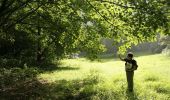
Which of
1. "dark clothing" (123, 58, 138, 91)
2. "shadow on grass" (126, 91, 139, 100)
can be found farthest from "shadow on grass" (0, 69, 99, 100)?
"dark clothing" (123, 58, 138, 91)

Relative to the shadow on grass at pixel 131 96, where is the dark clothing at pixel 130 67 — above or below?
above

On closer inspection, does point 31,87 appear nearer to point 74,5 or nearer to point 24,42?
point 74,5

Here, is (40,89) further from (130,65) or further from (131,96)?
(131,96)

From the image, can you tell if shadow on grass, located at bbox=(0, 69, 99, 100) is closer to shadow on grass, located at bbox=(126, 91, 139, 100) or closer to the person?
shadow on grass, located at bbox=(126, 91, 139, 100)

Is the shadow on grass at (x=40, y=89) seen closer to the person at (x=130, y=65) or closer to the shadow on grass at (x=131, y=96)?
the shadow on grass at (x=131, y=96)

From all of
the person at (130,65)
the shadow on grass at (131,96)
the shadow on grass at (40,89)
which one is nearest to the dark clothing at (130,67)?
the person at (130,65)

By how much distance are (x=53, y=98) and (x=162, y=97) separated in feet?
16.6

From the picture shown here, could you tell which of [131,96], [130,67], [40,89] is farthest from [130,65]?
[40,89]

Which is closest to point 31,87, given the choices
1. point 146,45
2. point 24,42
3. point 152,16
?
point 152,16

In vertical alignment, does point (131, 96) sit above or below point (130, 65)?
below

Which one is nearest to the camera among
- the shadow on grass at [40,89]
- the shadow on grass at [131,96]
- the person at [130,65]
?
the shadow on grass at [131,96]

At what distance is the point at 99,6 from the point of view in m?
17.1

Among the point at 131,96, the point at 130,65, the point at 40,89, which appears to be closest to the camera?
the point at 131,96

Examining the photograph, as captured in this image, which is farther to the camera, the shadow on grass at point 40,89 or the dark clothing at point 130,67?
the shadow on grass at point 40,89
